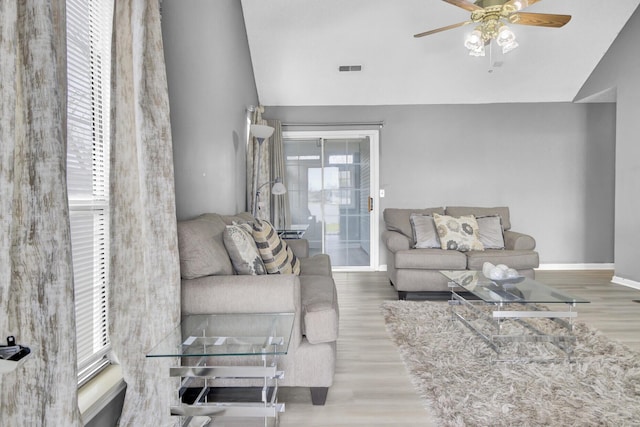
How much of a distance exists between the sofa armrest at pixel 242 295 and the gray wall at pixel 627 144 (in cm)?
454

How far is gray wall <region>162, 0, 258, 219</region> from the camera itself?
2.32m

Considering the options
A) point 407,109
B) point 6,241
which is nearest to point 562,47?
point 407,109

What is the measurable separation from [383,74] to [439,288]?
286cm

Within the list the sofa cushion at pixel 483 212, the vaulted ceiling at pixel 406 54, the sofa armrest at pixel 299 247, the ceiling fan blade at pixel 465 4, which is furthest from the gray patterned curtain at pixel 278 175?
the ceiling fan blade at pixel 465 4

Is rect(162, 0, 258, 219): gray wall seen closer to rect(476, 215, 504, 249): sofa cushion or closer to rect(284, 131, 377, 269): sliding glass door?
rect(284, 131, 377, 269): sliding glass door

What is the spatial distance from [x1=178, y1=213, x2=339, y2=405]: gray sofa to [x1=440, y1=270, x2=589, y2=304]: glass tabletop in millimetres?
1182

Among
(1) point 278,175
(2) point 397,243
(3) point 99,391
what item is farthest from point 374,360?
(1) point 278,175

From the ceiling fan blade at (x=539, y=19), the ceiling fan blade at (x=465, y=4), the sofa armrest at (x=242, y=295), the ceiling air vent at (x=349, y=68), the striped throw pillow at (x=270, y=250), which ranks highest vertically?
the ceiling air vent at (x=349, y=68)

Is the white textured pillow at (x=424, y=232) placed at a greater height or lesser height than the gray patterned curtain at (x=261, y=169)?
lesser

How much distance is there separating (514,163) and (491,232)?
1718 mm

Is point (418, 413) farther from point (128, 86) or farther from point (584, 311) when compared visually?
point (584, 311)

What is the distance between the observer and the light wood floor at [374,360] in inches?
69.1

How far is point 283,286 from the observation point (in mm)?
1716

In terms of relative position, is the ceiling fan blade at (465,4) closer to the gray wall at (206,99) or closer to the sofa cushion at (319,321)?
the gray wall at (206,99)
